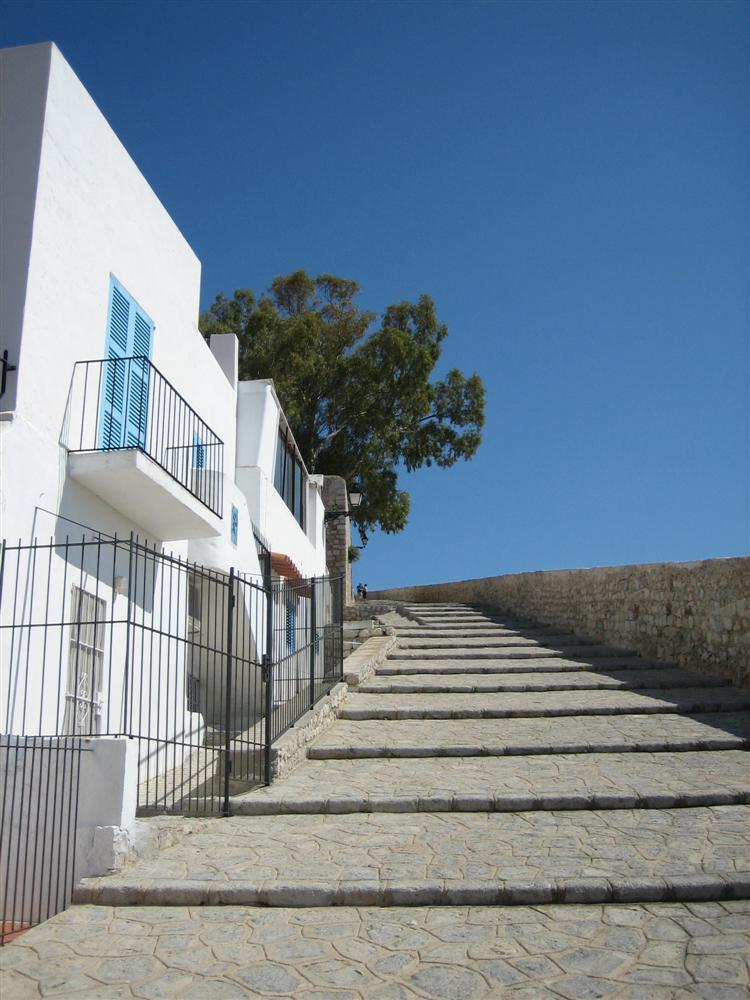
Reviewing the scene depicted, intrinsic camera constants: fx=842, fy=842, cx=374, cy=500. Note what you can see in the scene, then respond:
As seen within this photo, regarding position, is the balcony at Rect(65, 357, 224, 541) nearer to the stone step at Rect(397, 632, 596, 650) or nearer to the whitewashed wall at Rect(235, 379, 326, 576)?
the whitewashed wall at Rect(235, 379, 326, 576)

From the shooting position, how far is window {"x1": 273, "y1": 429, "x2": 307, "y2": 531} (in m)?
18.6

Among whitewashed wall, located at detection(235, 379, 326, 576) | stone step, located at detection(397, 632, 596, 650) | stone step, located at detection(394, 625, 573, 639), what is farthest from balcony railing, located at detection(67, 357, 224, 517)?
stone step, located at detection(394, 625, 573, 639)

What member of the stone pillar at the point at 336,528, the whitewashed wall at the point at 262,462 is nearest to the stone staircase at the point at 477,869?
the whitewashed wall at the point at 262,462

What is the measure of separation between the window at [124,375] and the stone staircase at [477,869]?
3985mm

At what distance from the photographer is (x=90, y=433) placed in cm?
836

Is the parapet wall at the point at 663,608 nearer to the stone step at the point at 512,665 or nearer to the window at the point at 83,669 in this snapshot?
the stone step at the point at 512,665

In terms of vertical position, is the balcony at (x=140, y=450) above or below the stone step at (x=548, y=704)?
above

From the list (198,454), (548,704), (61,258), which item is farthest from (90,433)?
(548,704)

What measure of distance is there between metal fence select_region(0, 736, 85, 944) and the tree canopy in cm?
2095

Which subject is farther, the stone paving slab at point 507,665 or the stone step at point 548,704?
the stone paving slab at point 507,665

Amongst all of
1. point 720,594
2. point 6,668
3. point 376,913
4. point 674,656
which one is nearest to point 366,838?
point 376,913

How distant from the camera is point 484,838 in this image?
21.0 feet

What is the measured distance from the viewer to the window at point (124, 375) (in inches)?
344

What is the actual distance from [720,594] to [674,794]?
5.69 m
